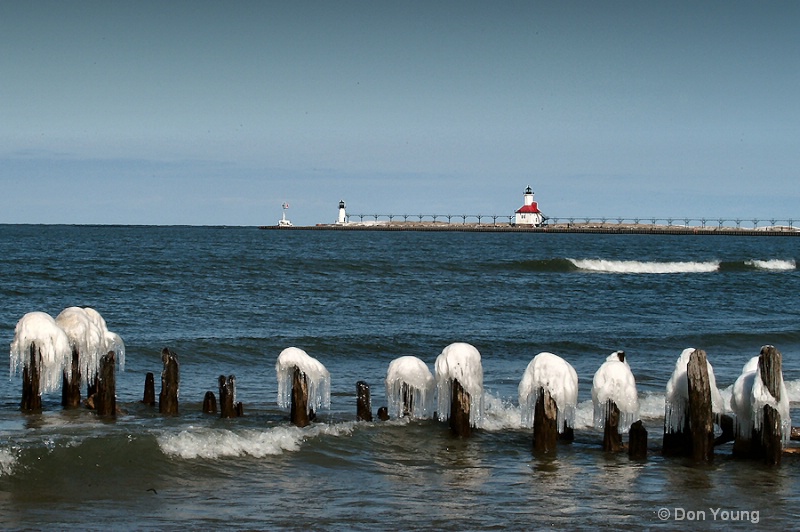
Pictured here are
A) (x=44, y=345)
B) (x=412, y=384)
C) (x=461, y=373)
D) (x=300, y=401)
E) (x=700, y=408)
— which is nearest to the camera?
(x=700, y=408)

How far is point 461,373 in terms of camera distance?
1434 centimetres

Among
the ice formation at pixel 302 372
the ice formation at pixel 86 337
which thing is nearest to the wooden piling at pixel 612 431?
the ice formation at pixel 302 372

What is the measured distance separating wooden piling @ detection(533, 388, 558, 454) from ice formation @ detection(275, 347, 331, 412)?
3.47 meters

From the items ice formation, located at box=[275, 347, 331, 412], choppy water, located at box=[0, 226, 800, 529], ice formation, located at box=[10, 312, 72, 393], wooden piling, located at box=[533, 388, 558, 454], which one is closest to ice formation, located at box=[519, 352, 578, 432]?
wooden piling, located at box=[533, 388, 558, 454]

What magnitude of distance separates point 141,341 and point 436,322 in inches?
414

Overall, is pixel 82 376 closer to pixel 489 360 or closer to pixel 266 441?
pixel 266 441

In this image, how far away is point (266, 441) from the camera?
45.0 feet

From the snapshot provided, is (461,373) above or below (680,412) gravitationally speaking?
above

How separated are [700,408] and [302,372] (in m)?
5.94

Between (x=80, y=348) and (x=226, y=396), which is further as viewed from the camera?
(x=80, y=348)

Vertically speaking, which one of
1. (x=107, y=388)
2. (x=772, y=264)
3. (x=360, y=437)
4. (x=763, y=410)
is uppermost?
(x=772, y=264)

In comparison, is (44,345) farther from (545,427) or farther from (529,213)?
(529,213)

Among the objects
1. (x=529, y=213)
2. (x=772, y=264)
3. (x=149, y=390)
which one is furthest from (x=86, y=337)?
(x=529, y=213)

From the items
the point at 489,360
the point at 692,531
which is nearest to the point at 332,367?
the point at 489,360
